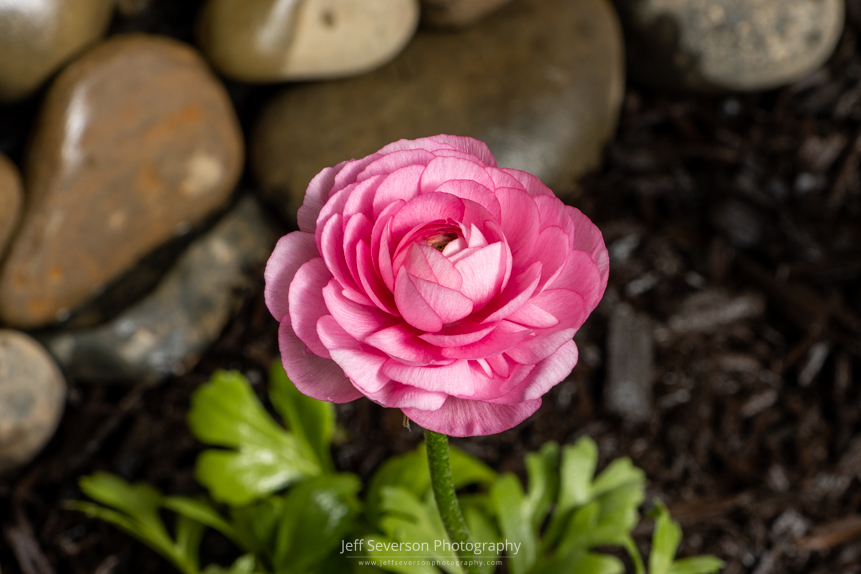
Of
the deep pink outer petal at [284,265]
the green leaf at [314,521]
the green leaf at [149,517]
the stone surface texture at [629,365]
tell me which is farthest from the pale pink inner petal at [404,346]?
the stone surface texture at [629,365]

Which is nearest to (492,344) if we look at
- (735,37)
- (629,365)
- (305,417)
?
(305,417)

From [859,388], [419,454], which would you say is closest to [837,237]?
[859,388]

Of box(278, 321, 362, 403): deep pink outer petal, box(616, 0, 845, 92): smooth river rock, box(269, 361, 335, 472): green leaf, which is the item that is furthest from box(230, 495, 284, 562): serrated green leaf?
box(616, 0, 845, 92): smooth river rock

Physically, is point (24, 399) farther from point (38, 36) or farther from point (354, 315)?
point (354, 315)

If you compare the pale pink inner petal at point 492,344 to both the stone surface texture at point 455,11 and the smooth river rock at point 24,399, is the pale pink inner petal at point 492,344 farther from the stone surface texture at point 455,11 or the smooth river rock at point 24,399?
the stone surface texture at point 455,11

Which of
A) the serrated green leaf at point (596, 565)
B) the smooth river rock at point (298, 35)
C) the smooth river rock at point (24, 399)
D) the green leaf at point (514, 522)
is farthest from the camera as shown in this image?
the smooth river rock at point (298, 35)
